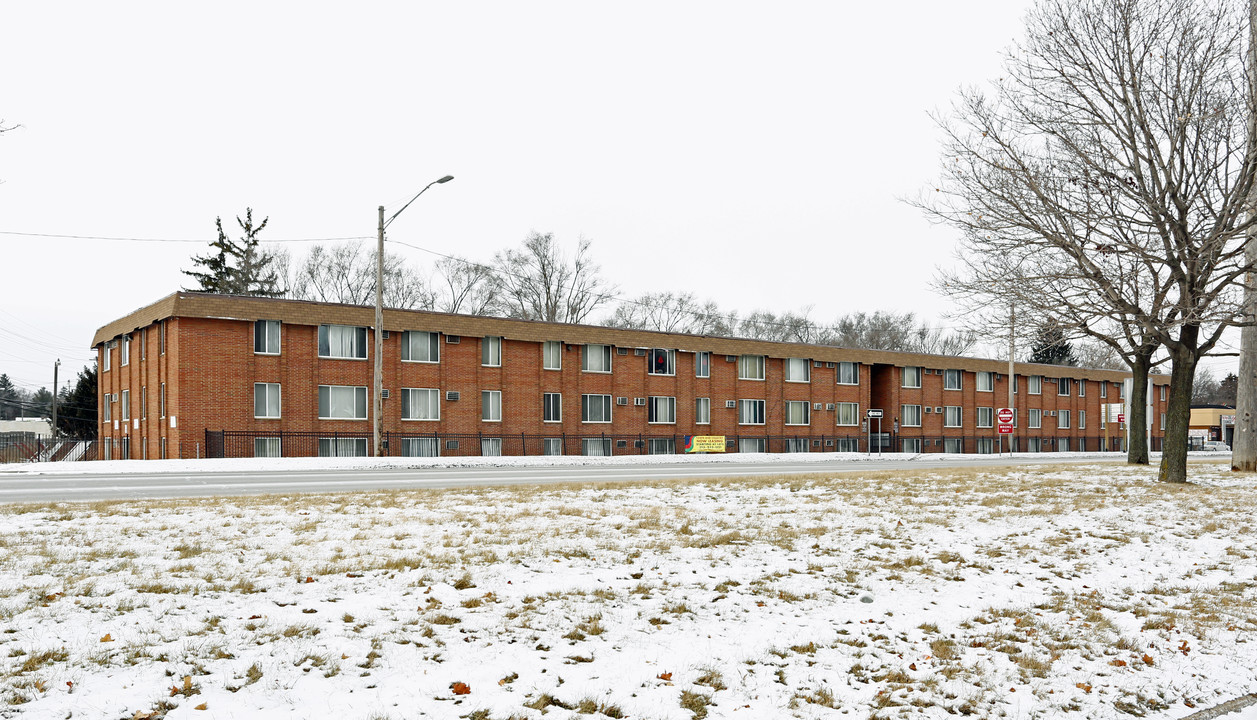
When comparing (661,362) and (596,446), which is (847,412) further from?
(596,446)

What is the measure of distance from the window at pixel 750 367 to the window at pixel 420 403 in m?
18.1

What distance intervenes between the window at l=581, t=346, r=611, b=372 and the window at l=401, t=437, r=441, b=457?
28.2 ft

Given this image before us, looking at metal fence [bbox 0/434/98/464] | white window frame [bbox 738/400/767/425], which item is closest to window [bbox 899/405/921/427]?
white window frame [bbox 738/400/767/425]

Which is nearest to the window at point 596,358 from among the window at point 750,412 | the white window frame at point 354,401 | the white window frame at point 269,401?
the window at point 750,412

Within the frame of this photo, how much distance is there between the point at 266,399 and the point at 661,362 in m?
19.6

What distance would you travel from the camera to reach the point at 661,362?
46.4 metres

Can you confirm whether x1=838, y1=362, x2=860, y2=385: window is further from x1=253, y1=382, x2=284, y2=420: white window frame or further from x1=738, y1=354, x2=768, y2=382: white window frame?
x1=253, y1=382, x2=284, y2=420: white window frame

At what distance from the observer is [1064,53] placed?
16.8 m

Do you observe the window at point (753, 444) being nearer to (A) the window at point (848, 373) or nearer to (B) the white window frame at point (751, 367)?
(B) the white window frame at point (751, 367)

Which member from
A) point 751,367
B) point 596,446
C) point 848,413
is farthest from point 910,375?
point 596,446

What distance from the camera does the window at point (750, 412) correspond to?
4988 centimetres

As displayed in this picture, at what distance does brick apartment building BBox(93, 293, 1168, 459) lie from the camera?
111 ft

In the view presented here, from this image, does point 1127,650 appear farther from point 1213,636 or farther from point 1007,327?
point 1007,327

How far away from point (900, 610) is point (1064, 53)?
44.6ft
